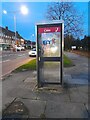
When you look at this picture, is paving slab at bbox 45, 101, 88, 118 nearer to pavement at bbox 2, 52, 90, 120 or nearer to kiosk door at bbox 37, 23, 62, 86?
pavement at bbox 2, 52, 90, 120

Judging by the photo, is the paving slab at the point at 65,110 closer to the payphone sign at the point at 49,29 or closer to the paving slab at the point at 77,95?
the paving slab at the point at 77,95

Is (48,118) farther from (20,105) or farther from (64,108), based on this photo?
(20,105)

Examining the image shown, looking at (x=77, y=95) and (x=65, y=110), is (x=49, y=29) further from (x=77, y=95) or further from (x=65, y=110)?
(x=65, y=110)

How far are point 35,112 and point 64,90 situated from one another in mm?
2412

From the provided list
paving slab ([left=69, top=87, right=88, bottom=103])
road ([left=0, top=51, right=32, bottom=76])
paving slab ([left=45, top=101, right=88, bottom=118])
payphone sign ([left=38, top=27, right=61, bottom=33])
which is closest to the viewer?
paving slab ([left=45, top=101, right=88, bottom=118])

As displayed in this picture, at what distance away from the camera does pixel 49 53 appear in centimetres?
739

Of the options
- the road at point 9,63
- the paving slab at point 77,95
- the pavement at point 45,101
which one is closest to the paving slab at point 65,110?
the pavement at point 45,101

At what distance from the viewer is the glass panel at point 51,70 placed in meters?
7.36

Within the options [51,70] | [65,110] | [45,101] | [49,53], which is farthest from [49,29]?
[65,110]

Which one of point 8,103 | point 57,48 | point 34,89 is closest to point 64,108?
point 8,103

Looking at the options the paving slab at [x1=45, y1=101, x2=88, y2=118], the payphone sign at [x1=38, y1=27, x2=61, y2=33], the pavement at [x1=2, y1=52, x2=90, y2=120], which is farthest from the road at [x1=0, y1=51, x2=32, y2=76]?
the paving slab at [x1=45, y1=101, x2=88, y2=118]

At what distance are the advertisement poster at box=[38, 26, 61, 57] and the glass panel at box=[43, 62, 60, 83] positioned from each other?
0.36 meters

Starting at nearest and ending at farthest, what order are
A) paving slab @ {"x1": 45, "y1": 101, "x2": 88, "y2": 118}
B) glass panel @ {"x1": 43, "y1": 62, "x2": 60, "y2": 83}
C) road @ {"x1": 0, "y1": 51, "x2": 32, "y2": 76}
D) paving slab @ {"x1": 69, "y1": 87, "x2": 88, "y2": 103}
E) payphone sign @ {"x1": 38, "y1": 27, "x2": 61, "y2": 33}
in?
paving slab @ {"x1": 45, "y1": 101, "x2": 88, "y2": 118}
paving slab @ {"x1": 69, "y1": 87, "x2": 88, "y2": 103}
payphone sign @ {"x1": 38, "y1": 27, "x2": 61, "y2": 33}
glass panel @ {"x1": 43, "y1": 62, "x2": 60, "y2": 83}
road @ {"x1": 0, "y1": 51, "x2": 32, "y2": 76}

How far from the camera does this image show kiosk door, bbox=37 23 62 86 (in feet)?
23.5
